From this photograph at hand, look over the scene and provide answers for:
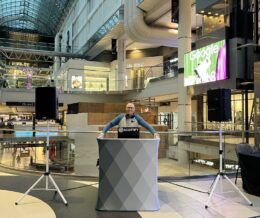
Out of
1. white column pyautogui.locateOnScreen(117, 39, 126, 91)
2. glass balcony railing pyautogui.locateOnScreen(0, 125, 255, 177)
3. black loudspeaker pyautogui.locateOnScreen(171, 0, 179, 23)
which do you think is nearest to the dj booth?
glass balcony railing pyautogui.locateOnScreen(0, 125, 255, 177)

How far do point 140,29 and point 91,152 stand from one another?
40.3 feet

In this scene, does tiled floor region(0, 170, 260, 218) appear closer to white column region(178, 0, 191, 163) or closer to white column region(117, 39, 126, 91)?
white column region(178, 0, 191, 163)

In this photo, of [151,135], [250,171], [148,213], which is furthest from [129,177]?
[250,171]

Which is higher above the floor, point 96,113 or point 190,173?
point 96,113

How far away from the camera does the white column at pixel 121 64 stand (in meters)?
25.2

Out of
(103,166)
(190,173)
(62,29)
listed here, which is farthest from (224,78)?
(62,29)

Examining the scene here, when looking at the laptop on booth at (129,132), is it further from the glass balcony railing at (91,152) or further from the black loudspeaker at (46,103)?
the black loudspeaker at (46,103)

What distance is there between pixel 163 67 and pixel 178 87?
5.45 meters

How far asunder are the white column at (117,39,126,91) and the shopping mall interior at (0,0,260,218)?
0.28ft

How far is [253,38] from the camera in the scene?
10023 millimetres

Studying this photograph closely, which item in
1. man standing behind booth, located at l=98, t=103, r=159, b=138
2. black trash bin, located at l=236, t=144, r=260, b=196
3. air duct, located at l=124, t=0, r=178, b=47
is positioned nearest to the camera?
man standing behind booth, located at l=98, t=103, r=159, b=138

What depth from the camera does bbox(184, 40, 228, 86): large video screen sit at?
36.3 feet

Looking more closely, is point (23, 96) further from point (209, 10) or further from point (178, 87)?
point (209, 10)

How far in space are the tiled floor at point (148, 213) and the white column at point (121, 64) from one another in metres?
18.8
